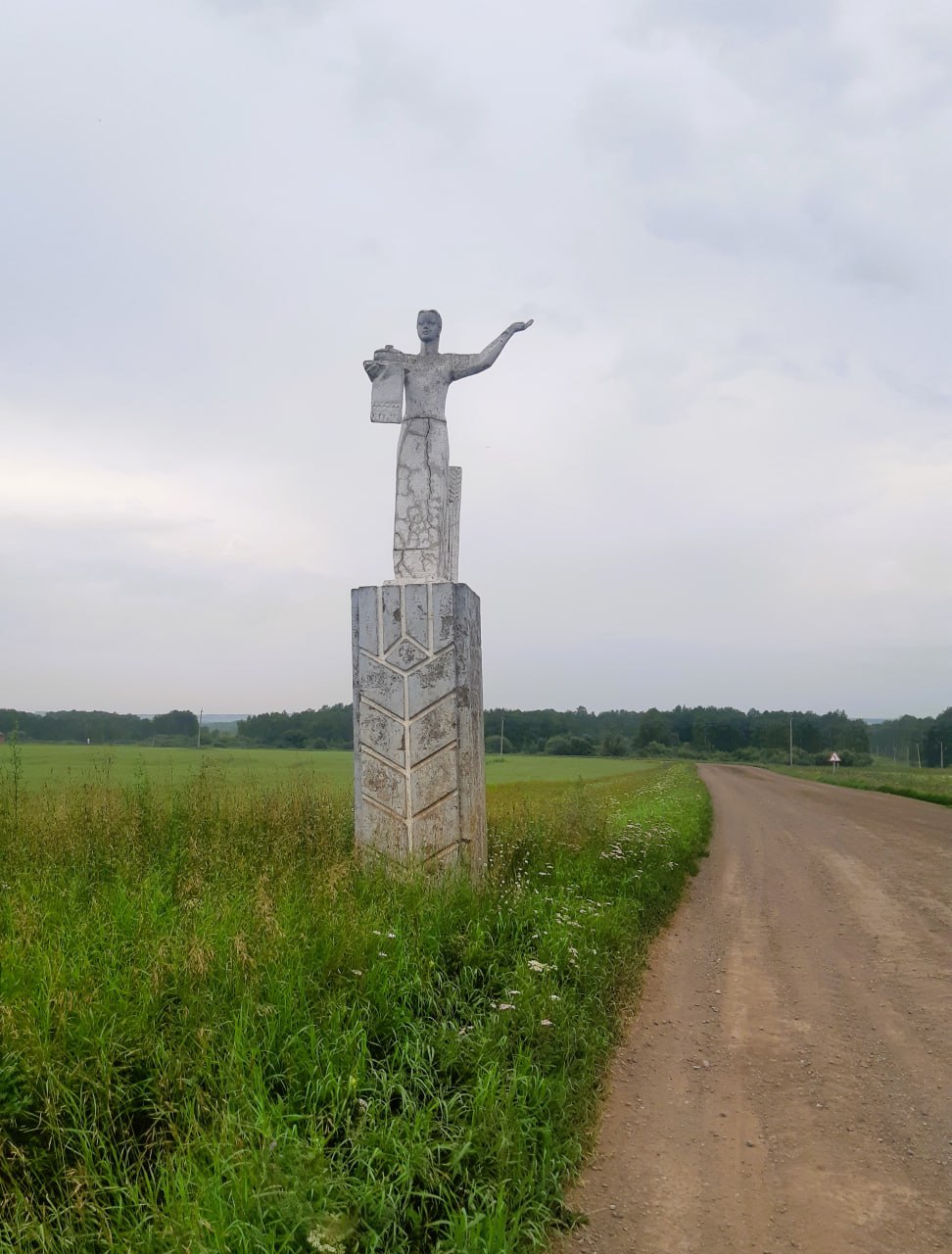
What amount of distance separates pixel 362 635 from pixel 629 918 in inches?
121

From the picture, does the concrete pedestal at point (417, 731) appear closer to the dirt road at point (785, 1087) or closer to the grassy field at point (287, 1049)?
the grassy field at point (287, 1049)

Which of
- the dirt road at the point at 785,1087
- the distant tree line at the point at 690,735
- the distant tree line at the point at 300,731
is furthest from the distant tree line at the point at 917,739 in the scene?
the dirt road at the point at 785,1087

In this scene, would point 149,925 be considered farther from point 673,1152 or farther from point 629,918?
point 629,918

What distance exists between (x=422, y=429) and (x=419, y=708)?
2562 millimetres

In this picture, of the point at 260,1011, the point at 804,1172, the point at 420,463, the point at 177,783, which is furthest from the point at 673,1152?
the point at 177,783

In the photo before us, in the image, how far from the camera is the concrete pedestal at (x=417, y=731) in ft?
20.8

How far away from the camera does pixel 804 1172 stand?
320 centimetres

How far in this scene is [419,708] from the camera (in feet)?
21.0

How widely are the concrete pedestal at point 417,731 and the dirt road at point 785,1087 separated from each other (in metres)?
1.89

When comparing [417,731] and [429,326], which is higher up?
[429,326]

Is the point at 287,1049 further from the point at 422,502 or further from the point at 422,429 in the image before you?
the point at 422,429

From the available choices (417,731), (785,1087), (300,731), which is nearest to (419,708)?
(417,731)

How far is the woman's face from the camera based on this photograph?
7.38m

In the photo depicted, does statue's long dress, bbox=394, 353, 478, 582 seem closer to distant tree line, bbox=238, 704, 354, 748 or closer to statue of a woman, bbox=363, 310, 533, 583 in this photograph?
statue of a woman, bbox=363, 310, 533, 583
